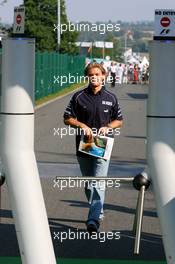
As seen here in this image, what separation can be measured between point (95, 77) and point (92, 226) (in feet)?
5.39

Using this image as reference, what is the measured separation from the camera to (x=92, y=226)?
1032 centimetres

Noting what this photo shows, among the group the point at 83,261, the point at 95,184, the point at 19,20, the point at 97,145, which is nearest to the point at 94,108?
the point at 97,145

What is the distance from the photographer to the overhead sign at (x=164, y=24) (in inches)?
259

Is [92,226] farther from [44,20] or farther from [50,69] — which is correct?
[50,69]

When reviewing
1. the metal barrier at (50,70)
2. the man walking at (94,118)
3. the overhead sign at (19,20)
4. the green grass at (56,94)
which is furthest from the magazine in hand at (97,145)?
the green grass at (56,94)

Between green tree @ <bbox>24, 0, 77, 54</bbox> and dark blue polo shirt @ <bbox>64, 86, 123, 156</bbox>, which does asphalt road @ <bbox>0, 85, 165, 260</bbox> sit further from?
green tree @ <bbox>24, 0, 77, 54</bbox>

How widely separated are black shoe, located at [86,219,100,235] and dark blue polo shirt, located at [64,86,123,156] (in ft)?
2.79

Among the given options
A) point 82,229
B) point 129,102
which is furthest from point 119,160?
point 129,102

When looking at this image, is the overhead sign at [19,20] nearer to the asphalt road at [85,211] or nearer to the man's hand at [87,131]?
the man's hand at [87,131]

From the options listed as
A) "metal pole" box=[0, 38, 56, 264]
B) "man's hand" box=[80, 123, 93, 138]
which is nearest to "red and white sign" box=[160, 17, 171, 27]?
"metal pole" box=[0, 38, 56, 264]

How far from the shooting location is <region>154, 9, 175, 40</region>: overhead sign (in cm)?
657

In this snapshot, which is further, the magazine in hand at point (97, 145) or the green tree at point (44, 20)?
the green tree at point (44, 20)

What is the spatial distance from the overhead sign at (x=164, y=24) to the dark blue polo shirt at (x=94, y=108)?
11.2 ft

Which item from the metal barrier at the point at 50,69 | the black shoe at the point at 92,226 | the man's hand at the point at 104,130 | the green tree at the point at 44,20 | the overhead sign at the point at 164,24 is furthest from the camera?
the metal barrier at the point at 50,69
